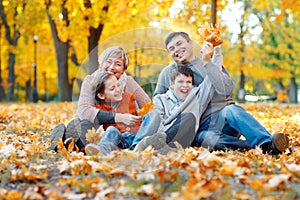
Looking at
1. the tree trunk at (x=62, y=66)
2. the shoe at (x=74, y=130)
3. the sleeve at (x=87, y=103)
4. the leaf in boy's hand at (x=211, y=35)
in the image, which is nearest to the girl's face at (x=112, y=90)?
the sleeve at (x=87, y=103)

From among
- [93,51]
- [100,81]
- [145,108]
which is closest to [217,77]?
[145,108]

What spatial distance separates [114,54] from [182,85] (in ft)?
2.38

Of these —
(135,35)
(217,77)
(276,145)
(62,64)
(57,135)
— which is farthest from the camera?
(62,64)

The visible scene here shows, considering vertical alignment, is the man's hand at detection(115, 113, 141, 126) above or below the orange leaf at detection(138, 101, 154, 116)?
below

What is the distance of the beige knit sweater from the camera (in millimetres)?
4941

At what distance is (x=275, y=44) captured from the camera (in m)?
30.2

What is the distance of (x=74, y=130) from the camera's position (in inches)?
196

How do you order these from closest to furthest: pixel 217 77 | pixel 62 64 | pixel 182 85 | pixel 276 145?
pixel 276 145
pixel 217 77
pixel 182 85
pixel 62 64

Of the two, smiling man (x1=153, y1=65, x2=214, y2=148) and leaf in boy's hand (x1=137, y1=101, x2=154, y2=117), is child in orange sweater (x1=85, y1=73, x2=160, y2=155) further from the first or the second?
smiling man (x1=153, y1=65, x2=214, y2=148)

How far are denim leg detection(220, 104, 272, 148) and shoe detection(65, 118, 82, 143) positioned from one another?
144 centimetres

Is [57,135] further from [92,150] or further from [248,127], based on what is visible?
[248,127]

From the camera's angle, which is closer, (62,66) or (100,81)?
(100,81)

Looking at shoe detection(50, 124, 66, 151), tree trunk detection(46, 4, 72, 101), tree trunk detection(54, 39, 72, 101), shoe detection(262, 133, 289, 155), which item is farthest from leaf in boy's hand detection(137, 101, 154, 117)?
tree trunk detection(54, 39, 72, 101)

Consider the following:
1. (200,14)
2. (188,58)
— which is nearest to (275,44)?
(200,14)
